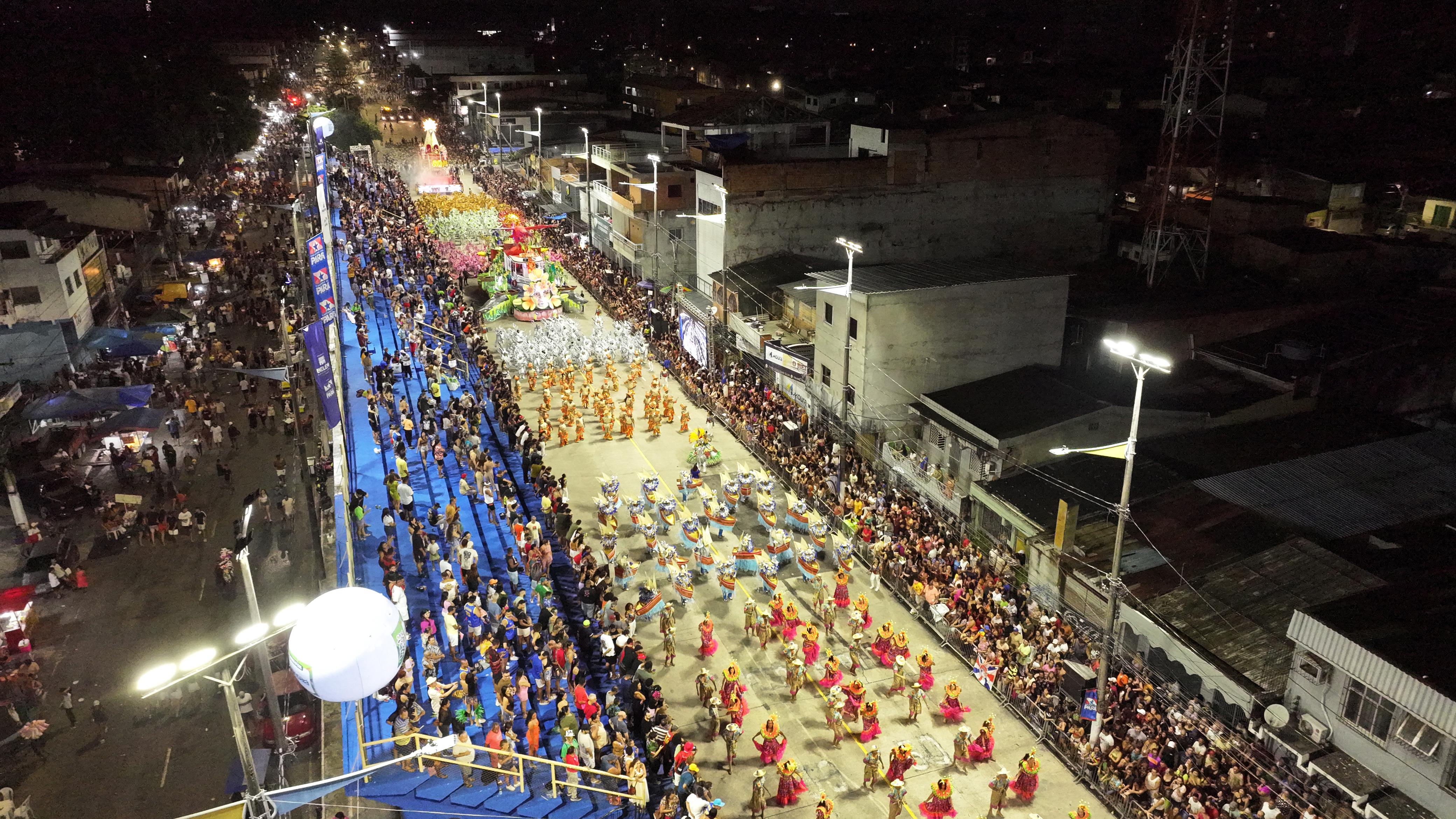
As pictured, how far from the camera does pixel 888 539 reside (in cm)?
2264

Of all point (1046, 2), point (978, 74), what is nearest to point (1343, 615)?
point (978, 74)

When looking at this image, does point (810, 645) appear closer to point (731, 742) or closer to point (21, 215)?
point (731, 742)

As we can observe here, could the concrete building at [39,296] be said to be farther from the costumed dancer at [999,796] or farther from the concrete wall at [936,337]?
the costumed dancer at [999,796]

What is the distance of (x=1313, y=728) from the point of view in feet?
49.9

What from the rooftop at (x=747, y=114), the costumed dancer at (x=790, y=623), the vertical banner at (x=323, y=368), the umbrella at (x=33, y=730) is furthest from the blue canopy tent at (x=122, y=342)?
the rooftop at (x=747, y=114)

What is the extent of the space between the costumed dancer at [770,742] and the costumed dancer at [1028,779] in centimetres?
403

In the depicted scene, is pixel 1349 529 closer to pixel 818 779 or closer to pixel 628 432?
pixel 818 779

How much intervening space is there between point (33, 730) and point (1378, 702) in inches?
875

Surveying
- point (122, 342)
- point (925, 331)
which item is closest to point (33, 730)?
point (122, 342)

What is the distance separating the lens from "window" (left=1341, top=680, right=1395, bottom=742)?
14.2 metres

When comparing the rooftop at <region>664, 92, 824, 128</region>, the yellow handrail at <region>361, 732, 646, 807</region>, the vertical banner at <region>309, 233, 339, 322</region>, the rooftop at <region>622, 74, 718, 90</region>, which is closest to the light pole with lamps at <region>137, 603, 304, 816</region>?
the yellow handrail at <region>361, 732, 646, 807</region>

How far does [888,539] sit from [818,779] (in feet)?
23.4

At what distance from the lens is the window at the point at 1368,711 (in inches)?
560

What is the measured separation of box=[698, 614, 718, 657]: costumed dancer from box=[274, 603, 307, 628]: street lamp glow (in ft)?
31.9
